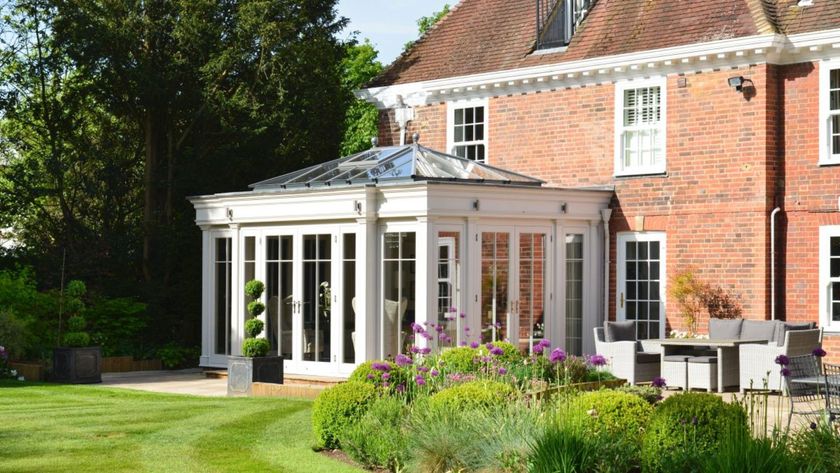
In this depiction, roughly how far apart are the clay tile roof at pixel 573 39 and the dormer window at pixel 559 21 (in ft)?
0.68

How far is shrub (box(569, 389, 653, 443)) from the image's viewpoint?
9.98 m

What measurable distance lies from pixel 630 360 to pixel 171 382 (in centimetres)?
744

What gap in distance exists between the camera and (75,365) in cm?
1938

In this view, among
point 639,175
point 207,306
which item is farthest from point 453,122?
point 207,306

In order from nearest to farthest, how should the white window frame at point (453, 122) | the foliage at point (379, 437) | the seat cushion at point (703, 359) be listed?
1. the foliage at point (379, 437)
2. the seat cushion at point (703, 359)
3. the white window frame at point (453, 122)

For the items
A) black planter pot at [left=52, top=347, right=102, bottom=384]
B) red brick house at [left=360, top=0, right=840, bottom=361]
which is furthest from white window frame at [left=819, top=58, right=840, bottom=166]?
black planter pot at [left=52, top=347, right=102, bottom=384]

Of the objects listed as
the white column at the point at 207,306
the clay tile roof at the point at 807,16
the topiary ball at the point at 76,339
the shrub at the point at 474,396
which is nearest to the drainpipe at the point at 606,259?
the clay tile roof at the point at 807,16

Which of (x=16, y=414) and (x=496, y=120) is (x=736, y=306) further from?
(x=16, y=414)

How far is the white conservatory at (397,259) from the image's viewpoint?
737 inches

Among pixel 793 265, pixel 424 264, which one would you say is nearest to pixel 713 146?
pixel 793 265

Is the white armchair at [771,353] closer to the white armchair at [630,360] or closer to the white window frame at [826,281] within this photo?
the white window frame at [826,281]

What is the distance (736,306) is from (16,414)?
11.3 meters

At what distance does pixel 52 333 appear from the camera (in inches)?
850

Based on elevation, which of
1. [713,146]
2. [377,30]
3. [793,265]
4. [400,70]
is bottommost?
[793,265]
